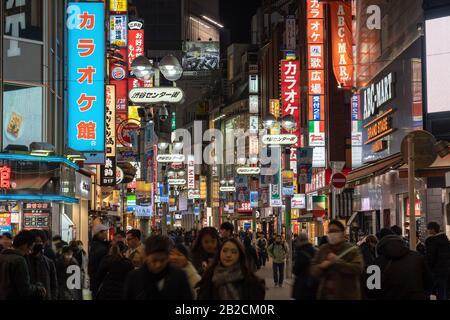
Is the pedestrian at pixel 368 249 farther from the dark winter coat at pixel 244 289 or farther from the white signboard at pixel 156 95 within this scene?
the dark winter coat at pixel 244 289

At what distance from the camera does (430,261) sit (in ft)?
55.3

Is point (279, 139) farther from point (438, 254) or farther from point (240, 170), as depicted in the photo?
point (240, 170)

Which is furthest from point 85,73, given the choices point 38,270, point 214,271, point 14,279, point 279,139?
point 214,271

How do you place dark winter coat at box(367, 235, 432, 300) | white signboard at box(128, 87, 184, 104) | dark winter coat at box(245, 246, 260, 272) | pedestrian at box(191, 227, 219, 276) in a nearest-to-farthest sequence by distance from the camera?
dark winter coat at box(245, 246, 260, 272), dark winter coat at box(367, 235, 432, 300), pedestrian at box(191, 227, 219, 276), white signboard at box(128, 87, 184, 104)

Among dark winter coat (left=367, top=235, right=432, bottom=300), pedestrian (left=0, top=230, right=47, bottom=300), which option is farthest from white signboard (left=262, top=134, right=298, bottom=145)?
A: pedestrian (left=0, top=230, right=47, bottom=300)

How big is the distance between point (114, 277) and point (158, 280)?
4.16 m

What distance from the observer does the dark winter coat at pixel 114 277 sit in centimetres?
1196

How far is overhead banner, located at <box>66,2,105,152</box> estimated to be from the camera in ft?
108

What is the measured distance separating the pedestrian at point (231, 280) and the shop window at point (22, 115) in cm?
2329

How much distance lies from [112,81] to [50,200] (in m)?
17.7

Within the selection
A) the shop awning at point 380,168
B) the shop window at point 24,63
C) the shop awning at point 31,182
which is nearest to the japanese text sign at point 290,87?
the shop awning at point 380,168

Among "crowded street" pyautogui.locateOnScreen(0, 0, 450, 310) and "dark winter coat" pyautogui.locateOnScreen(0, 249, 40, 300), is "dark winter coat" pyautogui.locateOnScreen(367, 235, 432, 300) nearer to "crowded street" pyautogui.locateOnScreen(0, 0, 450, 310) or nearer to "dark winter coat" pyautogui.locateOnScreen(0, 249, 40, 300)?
"crowded street" pyautogui.locateOnScreen(0, 0, 450, 310)

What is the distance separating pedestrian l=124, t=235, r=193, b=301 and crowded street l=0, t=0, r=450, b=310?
12 mm
